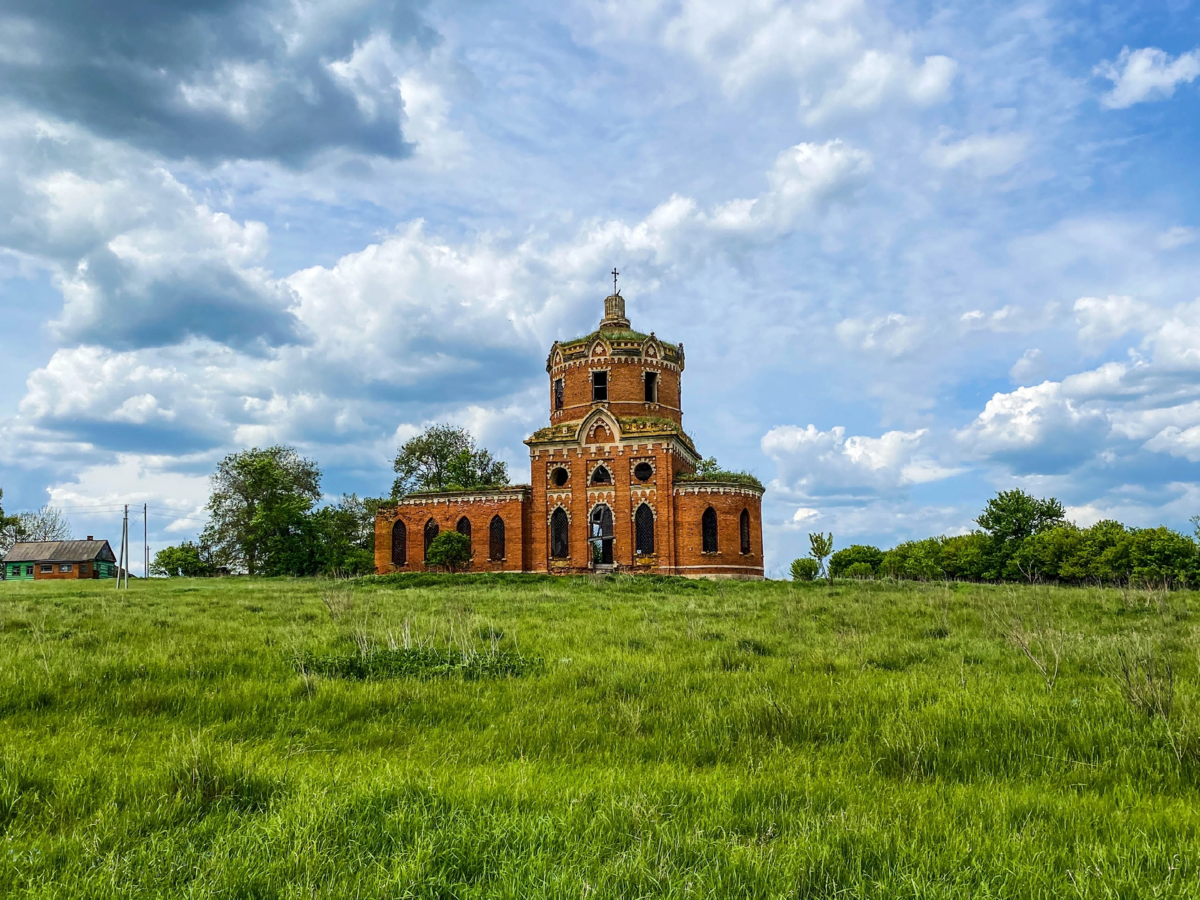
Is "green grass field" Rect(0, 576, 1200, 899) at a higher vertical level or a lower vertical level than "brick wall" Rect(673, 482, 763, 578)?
lower

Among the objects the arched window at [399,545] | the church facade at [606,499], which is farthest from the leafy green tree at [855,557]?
the arched window at [399,545]

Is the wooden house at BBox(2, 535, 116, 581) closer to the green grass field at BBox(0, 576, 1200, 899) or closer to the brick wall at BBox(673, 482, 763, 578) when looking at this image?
the brick wall at BBox(673, 482, 763, 578)

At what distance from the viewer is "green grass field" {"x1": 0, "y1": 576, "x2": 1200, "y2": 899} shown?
3658 mm

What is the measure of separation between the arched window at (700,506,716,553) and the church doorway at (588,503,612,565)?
15.8 ft

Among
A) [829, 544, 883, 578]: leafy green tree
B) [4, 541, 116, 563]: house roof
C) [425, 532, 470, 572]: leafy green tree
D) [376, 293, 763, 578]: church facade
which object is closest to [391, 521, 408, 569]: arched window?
Result: [376, 293, 763, 578]: church facade

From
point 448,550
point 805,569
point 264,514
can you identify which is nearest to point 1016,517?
point 805,569

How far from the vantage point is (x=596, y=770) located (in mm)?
5230

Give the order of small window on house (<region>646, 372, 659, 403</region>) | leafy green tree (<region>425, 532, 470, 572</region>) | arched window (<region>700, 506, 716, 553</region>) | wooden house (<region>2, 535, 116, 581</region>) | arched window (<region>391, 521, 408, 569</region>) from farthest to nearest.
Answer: wooden house (<region>2, 535, 116, 581</region>) < arched window (<region>391, 521, 408, 569</region>) < small window on house (<region>646, 372, 659, 403</region>) < leafy green tree (<region>425, 532, 470, 572</region>) < arched window (<region>700, 506, 716, 553</region>)

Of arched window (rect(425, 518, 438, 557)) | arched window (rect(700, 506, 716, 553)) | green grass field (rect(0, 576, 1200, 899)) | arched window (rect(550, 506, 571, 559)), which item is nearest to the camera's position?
green grass field (rect(0, 576, 1200, 899))

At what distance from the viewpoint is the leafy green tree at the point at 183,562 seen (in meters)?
57.2

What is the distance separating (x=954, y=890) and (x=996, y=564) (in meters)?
55.2

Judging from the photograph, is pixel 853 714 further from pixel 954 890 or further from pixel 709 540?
pixel 709 540

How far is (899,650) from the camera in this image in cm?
1031

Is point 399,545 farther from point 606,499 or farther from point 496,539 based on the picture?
point 606,499
